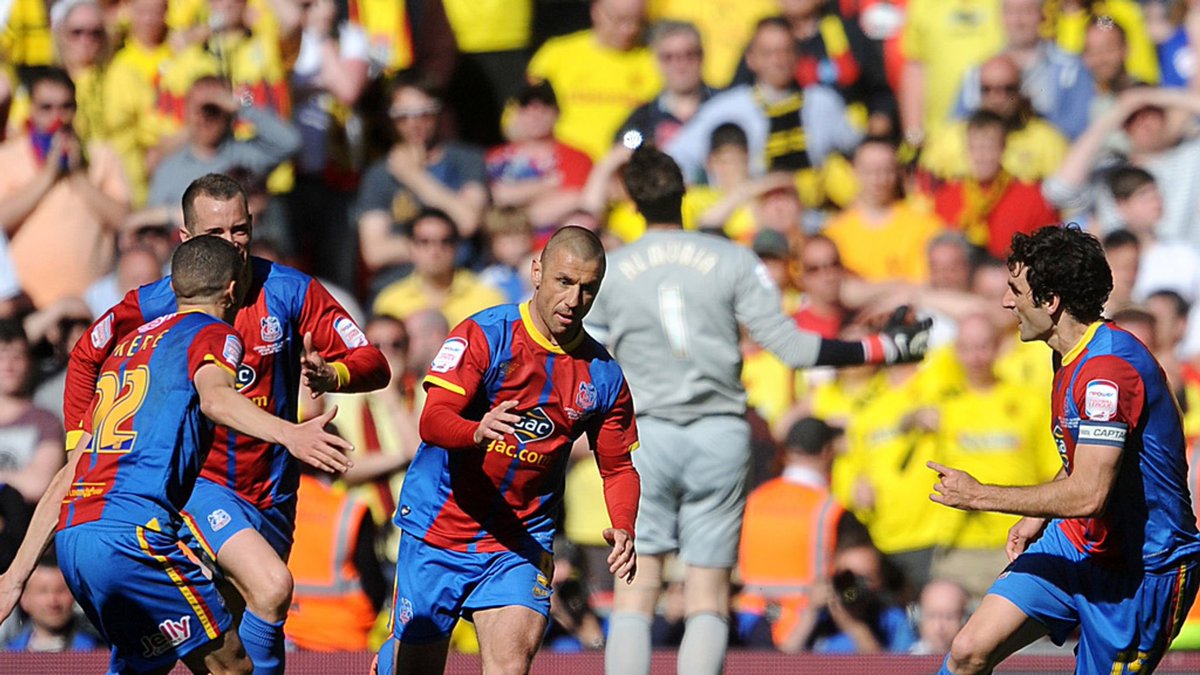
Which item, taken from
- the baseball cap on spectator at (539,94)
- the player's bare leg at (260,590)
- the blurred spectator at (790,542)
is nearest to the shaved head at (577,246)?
the player's bare leg at (260,590)

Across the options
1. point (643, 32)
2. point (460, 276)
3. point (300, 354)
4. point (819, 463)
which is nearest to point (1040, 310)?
point (300, 354)

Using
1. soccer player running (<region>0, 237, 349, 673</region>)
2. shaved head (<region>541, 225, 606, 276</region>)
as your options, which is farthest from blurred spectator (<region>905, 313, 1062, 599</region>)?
soccer player running (<region>0, 237, 349, 673</region>)

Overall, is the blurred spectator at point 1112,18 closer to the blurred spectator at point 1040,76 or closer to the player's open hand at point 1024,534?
the blurred spectator at point 1040,76

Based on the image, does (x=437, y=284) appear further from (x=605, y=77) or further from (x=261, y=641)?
(x=261, y=641)

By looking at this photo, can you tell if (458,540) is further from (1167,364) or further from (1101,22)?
(1101,22)

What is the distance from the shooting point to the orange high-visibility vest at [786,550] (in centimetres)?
934

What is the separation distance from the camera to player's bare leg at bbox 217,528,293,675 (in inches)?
260

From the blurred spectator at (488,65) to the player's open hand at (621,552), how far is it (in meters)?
6.43

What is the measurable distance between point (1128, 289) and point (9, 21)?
7.11 metres

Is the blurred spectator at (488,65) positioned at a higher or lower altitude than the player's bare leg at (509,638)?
higher

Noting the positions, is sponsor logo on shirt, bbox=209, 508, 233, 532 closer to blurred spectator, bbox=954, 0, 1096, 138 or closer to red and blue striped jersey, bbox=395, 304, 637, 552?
red and blue striped jersey, bbox=395, 304, 637, 552

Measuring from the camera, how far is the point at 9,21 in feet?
38.4

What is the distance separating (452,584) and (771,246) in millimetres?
4688

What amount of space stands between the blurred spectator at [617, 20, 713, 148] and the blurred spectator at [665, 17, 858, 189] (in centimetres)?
A: 10
